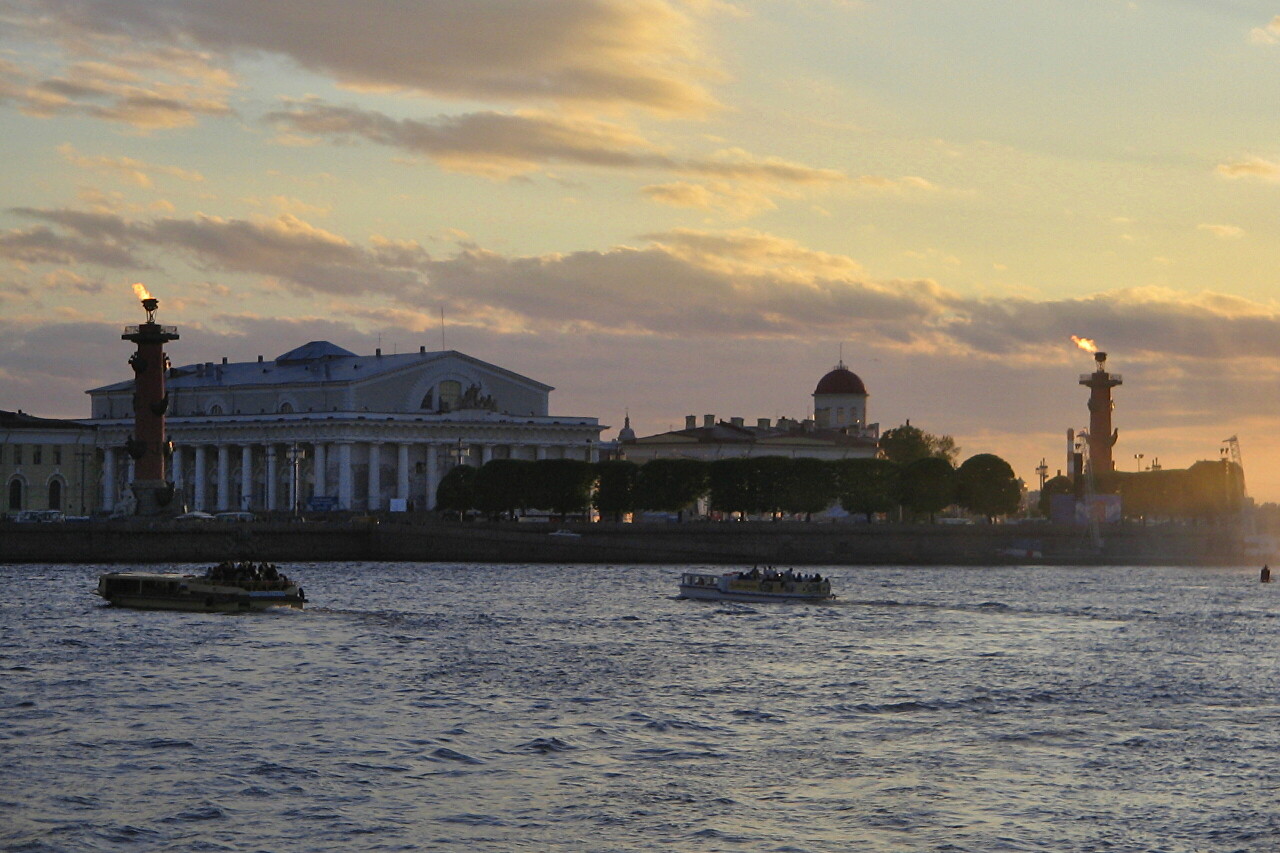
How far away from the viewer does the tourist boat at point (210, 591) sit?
67188 millimetres

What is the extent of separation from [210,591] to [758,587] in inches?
840

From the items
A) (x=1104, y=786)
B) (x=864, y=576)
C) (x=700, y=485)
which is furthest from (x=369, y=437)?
(x=1104, y=786)

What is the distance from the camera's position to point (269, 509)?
142250 mm

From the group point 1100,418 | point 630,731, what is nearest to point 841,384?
point 1100,418

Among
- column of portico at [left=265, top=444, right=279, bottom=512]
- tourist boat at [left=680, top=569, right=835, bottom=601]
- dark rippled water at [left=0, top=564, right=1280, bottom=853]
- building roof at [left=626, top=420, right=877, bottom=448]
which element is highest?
building roof at [left=626, top=420, right=877, bottom=448]

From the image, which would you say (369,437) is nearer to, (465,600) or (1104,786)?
(465,600)

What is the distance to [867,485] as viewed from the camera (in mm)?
128875

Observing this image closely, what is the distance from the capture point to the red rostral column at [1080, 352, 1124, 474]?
146m

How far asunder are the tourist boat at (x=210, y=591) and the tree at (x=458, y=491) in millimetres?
57834

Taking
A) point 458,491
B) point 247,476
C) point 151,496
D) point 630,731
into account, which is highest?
point 247,476

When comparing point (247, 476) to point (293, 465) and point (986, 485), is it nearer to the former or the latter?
point (293, 465)

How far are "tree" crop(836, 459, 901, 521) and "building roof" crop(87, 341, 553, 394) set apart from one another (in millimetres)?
33436

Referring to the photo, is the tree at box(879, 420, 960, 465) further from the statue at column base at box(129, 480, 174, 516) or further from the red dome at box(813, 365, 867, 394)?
the statue at column base at box(129, 480, 174, 516)

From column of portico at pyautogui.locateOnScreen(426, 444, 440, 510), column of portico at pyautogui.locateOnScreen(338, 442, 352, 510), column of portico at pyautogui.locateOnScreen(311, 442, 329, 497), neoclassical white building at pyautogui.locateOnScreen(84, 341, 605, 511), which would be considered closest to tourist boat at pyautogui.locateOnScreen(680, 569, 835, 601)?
neoclassical white building at pyautogui.locateOnScreen(84, 341, 605, 511)
